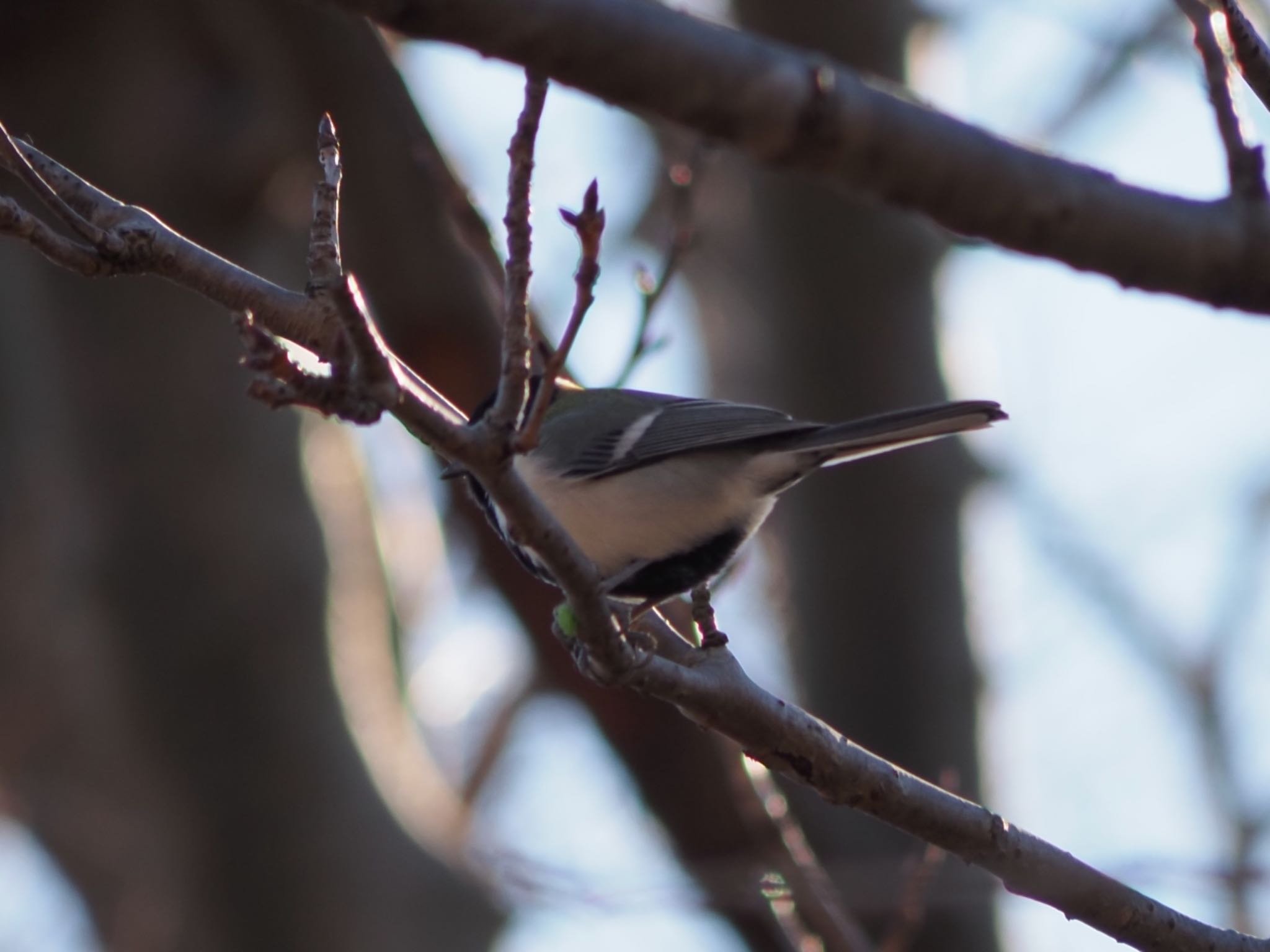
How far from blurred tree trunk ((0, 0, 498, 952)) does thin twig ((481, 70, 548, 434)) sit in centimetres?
278

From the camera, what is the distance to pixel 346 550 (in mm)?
5074

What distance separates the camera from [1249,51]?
1.81 m

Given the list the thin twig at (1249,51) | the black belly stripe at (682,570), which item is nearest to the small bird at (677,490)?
the black belly stripe at (682,570)

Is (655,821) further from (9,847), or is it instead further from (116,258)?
(9,847)

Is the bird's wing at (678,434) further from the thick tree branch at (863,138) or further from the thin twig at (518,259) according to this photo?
the thin twig at (518,259)

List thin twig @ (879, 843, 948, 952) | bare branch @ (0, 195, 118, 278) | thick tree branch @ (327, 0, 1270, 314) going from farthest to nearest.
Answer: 1. thin twig @ (879, 843, 948, 952)
2. bare branch @ (0, 195, 118, 278)
3. thick tree branch @ (327, 0, 1270, 314)

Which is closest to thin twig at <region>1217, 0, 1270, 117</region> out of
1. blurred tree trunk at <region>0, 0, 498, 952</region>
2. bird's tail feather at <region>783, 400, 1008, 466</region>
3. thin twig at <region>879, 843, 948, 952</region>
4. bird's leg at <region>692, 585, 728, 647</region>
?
bird's tail feather at <region>783, 400, 1008, 466</region>

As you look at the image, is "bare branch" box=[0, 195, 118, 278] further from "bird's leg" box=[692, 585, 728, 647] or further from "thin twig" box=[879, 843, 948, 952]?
"thin twig" box=[879, 843, 948, 952]

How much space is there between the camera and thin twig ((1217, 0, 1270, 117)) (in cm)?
176

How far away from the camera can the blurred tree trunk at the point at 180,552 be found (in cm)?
425

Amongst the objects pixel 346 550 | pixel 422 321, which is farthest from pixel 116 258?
pixel 346 550

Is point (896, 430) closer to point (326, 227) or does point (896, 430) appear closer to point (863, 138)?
point (863, 138)

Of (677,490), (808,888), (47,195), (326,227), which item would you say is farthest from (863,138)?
(808,888)

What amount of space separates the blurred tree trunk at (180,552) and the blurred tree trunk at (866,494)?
5.43ft
